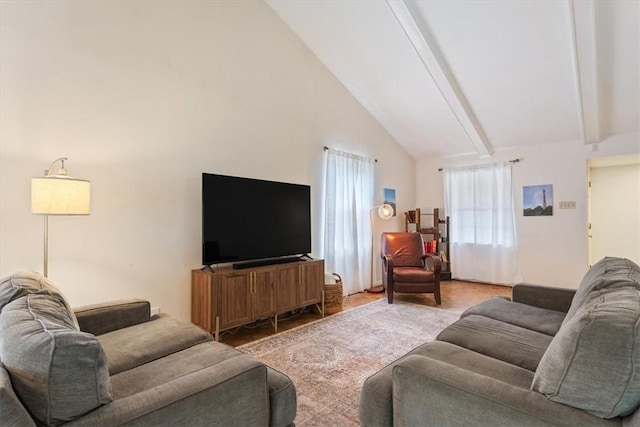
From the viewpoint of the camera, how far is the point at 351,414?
6.39 ft

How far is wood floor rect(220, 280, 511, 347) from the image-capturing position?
3295 mm

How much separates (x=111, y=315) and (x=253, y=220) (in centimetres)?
156

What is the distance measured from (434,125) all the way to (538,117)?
1396mm

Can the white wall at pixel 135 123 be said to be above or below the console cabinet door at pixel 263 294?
above

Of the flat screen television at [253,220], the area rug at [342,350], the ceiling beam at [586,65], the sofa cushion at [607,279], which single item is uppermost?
the ceiling beam at [586,65]

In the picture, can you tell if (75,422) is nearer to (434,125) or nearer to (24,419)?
(24,419)

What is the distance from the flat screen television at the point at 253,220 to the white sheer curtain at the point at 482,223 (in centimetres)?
331

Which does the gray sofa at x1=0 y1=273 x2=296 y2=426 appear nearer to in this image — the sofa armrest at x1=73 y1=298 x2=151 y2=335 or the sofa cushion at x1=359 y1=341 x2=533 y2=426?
the sofa armrest at x1=73 y1=298 x2=151 y2=335

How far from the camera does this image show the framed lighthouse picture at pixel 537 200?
5132mm

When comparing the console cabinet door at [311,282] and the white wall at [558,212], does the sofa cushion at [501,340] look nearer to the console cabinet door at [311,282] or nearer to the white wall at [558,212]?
the console cabinet door at [311,282]

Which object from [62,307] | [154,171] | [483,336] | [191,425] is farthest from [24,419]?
[154,171]

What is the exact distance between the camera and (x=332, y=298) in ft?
13.1

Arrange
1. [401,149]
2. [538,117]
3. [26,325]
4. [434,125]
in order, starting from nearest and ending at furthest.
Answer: [26,325], [538,117], [434,125], [401,149]

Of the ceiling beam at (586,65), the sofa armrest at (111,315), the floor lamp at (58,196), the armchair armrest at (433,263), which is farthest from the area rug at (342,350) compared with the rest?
the ceiling beam at (586,65)
